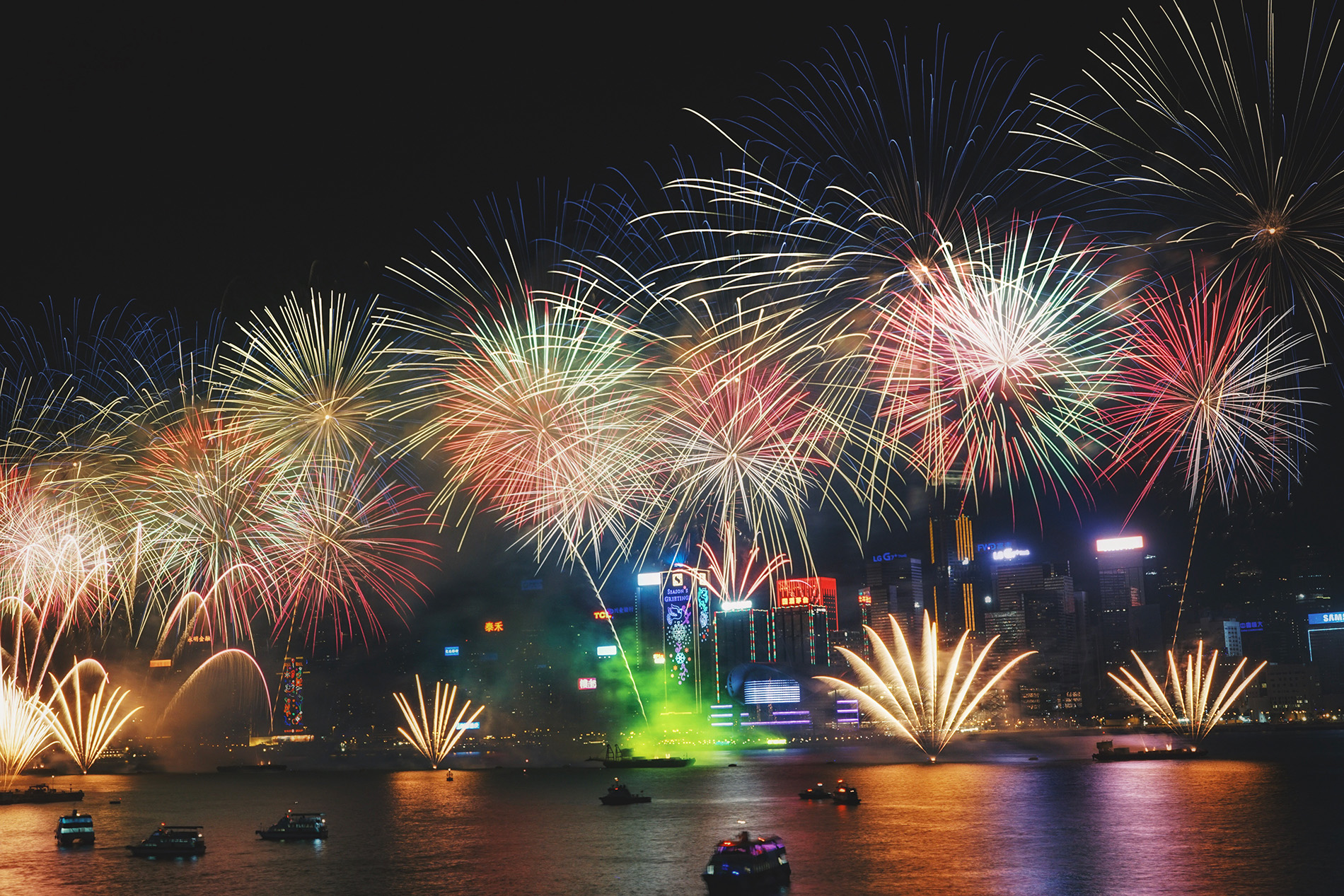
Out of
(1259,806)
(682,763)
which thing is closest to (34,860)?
(1259,806)

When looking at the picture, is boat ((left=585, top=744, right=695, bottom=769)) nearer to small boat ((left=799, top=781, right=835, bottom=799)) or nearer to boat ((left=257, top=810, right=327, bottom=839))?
small boat ((left=799, top=781, right=835, bottom=799))

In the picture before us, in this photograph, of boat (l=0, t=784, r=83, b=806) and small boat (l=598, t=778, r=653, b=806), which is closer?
small boat (l=598, t=778, r=653, b=806)

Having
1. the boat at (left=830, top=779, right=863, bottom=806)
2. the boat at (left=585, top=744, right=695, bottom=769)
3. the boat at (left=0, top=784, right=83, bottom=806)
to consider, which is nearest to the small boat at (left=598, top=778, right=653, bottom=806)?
the boat at (left=830, top=779, right=863, bottom=806)

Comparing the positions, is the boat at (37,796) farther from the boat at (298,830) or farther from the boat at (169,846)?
the boat at (169,846)

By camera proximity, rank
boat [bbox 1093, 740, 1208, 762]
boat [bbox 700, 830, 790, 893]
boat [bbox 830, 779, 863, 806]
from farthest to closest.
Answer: boat [bbox 1093, 740, 1208, 762]
boat [bbox 830, 779, 863, 806]
boat [bbox 700, 830, 790, 893]

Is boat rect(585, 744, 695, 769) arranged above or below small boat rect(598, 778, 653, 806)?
below

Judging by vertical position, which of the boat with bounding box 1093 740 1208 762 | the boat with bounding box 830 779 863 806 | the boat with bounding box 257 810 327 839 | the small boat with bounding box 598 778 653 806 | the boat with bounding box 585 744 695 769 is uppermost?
the boat with bounding box 257 810 327 839

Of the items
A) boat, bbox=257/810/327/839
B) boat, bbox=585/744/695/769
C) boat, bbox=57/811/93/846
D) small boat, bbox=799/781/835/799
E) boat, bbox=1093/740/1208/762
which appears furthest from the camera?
boat, bbox=585/744/695/769
